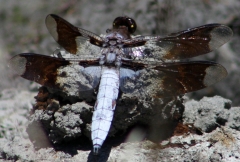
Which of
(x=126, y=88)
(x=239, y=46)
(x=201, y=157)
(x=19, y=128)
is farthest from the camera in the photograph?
(x=239, y=46)

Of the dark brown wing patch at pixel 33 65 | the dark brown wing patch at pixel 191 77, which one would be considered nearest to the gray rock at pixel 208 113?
the dark brown wing patch at pixel 191 77

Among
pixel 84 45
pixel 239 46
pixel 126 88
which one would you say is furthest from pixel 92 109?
pixel 239 46

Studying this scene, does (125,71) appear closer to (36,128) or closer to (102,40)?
(102,40)

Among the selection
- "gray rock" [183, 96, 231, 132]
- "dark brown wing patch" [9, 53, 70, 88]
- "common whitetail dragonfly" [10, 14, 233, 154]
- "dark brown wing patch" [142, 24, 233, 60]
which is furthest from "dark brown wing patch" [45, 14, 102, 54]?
"gray rock" [183, 96, 231, 132]

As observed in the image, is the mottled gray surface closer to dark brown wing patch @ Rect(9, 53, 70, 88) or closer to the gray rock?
the gray rock

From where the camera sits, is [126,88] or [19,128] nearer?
[126,88]

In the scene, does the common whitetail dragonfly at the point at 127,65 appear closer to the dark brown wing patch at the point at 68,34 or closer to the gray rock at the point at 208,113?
the dark brown wing patch at the point at 68,34

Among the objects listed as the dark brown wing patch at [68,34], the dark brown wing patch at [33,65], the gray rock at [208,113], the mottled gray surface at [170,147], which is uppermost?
the dark brown wing patch at [68,34]
